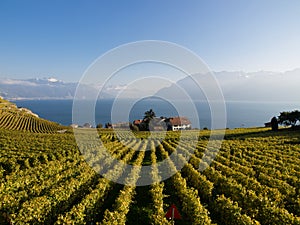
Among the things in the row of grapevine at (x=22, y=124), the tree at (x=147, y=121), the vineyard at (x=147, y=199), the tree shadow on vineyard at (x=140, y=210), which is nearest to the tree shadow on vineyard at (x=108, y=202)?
the vineyard at (x=147, y=199)

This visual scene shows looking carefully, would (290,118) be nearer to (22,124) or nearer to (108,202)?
(108,202)

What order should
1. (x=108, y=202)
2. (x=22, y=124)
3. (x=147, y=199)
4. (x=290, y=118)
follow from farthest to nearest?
(x=22, y=124), (x=290, y=118), (x=147, y=199), (x=108, y=202)

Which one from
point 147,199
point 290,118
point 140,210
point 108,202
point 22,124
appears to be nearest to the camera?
point 140,210

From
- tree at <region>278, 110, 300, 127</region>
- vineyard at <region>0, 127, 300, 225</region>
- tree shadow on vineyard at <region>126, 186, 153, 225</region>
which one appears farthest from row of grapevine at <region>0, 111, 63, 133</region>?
tree shadow on vineyard at <region>126, 186, 153, 225</region>

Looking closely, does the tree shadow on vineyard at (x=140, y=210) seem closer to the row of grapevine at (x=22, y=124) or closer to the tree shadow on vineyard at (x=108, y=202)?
the tree shadow on vineyard at (x=108, y=202)

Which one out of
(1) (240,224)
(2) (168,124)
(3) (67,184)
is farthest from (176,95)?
(2) (168,124)

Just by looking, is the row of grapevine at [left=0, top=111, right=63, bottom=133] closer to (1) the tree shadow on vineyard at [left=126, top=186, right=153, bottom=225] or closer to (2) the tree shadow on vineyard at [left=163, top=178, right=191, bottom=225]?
(2) the tree shadow on vineyard at [left=163, top=178, right=191, bottom=225]

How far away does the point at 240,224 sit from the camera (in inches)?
382

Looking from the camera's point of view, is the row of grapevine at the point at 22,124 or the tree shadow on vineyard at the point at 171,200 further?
the row of grapevine at the point at 22,124

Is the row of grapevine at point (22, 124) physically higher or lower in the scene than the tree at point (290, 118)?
lower

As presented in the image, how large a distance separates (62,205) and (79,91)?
5.82 m

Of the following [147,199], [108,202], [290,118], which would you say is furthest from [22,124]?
[147,199]

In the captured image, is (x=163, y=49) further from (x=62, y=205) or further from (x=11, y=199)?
(x=11, y=199)

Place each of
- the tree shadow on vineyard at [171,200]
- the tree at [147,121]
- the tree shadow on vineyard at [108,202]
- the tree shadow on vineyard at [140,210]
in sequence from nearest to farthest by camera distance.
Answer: the tree shadow on vineyard at [140,210], the tree shadow on vineyard at [171,200], the tree shadow on vineyard at [108,202], the tree at [147,121]
